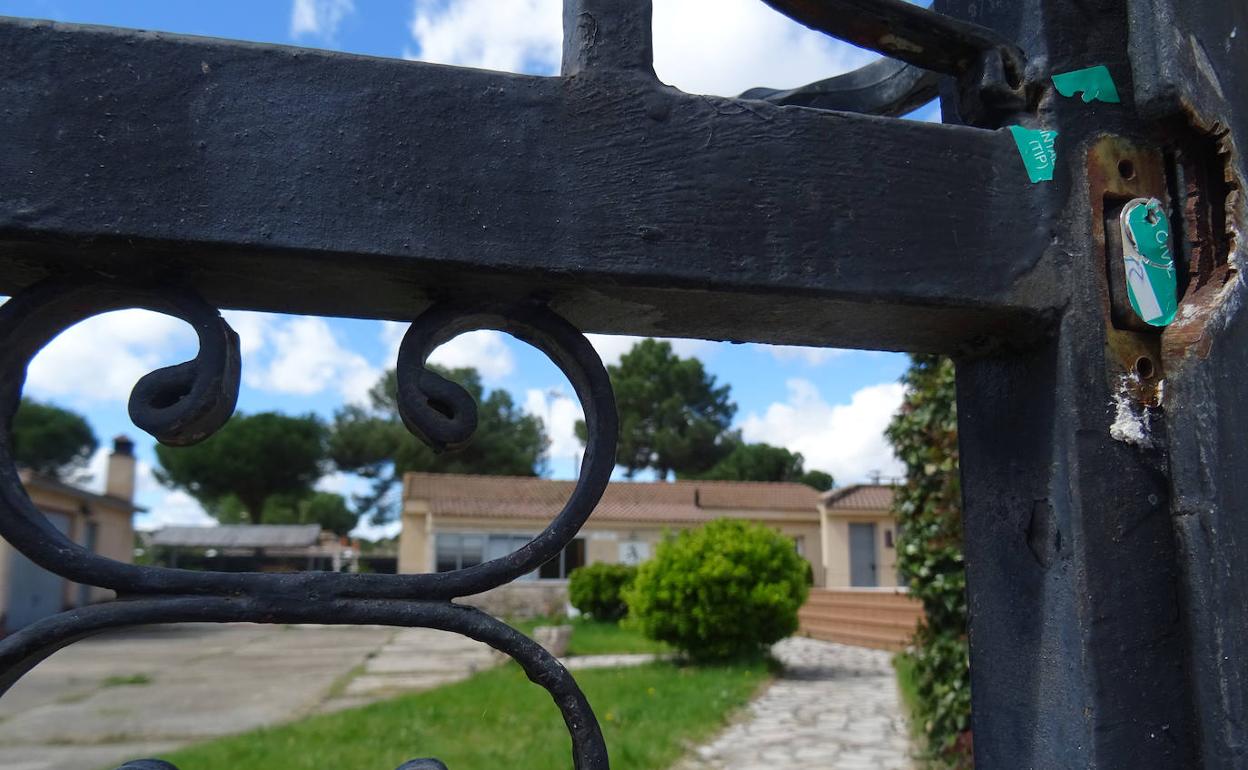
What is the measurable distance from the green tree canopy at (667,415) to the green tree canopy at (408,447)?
4351mm

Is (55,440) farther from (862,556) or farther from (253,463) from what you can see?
(862,556)

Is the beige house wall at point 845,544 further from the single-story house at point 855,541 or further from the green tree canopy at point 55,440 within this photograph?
the green tree canopy at point 55,440

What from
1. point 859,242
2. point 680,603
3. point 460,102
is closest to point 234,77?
point 460,102

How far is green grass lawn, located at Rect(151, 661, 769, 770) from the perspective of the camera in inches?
227

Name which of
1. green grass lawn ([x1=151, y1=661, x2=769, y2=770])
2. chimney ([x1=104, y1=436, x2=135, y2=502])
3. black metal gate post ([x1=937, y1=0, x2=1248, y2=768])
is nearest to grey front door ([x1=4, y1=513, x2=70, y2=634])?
chimney ([x1=104, y1=436, x2=135, y2=502])

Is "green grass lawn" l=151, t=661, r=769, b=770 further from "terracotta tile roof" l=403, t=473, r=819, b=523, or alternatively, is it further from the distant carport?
the distant carport

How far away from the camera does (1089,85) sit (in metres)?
0.90

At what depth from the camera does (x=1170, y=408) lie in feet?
2.65

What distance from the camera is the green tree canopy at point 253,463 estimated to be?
43.0 m

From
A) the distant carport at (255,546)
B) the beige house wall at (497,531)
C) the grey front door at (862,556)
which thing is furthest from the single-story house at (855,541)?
the distant carport at (255,546)

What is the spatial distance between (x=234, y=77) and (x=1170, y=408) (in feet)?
2.66

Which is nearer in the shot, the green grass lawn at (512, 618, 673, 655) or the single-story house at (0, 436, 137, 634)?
the green grass lawn at (512, 618, 673, 655)

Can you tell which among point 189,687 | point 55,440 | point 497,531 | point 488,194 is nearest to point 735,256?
point 488,194

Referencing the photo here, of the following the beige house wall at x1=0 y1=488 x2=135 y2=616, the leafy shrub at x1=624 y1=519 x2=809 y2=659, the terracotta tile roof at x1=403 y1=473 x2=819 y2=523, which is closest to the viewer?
the leafy shrub at x1=624 y1=519 x2=809 y2=659
